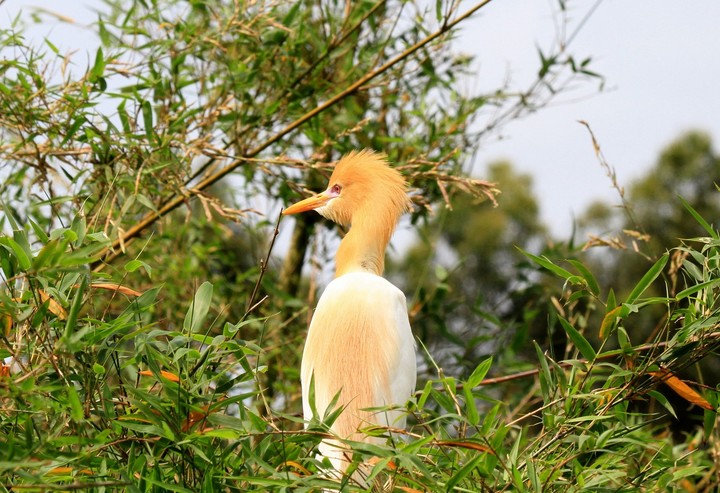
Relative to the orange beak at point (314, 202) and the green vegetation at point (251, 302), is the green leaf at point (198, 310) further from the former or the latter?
the orange beak at point (314, 202)

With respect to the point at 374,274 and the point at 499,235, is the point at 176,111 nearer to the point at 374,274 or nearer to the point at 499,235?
the point at 374,274

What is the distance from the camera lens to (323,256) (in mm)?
3672

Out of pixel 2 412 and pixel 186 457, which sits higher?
pixel 2 412

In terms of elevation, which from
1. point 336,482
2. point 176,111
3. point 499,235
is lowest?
point 499,235

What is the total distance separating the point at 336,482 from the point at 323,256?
2323 mm

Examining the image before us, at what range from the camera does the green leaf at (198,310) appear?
1464 mm

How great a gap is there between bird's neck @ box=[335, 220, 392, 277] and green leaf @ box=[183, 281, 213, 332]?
31.8 inches

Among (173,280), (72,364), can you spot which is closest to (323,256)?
(173,280)

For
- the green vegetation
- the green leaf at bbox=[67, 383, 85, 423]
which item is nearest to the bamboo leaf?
the green vegetation

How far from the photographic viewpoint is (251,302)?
1.36 m

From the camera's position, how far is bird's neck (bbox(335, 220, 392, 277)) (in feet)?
7.62

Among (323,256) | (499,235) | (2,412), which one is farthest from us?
(499,235)

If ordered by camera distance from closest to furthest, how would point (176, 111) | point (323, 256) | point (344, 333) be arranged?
point (344, 333) → point (176, 111) → point (323, 256)

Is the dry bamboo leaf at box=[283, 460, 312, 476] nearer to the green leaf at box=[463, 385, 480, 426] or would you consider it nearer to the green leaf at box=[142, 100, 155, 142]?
the green leaf at box=[463, 385, 480, 426]
